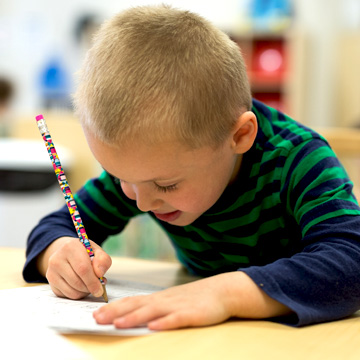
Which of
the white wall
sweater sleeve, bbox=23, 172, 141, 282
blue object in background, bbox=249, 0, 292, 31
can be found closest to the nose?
sweater sleeve, bbox=23, 172, 141, 282

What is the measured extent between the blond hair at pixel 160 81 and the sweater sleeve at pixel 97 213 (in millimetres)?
240

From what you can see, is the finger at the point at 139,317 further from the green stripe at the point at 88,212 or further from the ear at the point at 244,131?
the green stripe at the point at 88,212

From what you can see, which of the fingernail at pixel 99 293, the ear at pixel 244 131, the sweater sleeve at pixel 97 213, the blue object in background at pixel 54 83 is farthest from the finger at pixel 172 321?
the blue object in background at pixel 54 83

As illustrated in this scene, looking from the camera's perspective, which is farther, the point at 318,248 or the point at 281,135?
the point at 281,135

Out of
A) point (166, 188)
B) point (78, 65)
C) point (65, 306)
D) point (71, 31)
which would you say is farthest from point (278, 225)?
point (71, 31)

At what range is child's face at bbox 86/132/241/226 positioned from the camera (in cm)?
62

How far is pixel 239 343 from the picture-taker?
520mm

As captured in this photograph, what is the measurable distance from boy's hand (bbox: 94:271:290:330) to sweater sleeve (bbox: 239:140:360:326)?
14 millimetres

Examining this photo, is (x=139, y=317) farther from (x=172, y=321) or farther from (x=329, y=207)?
(x=329, y=207)

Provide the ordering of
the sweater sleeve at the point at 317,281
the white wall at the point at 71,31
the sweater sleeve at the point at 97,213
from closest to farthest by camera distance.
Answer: the sweater sleeve at the point at 317,281 < the sweater sleeve at the point at 97,213 < the white wall at the point at 71,31

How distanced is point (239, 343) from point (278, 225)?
1.06ft

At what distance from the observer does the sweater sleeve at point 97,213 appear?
88 centimetres

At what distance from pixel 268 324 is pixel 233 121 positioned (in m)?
0.23

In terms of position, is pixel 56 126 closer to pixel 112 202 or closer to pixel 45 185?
pixel 45 185
